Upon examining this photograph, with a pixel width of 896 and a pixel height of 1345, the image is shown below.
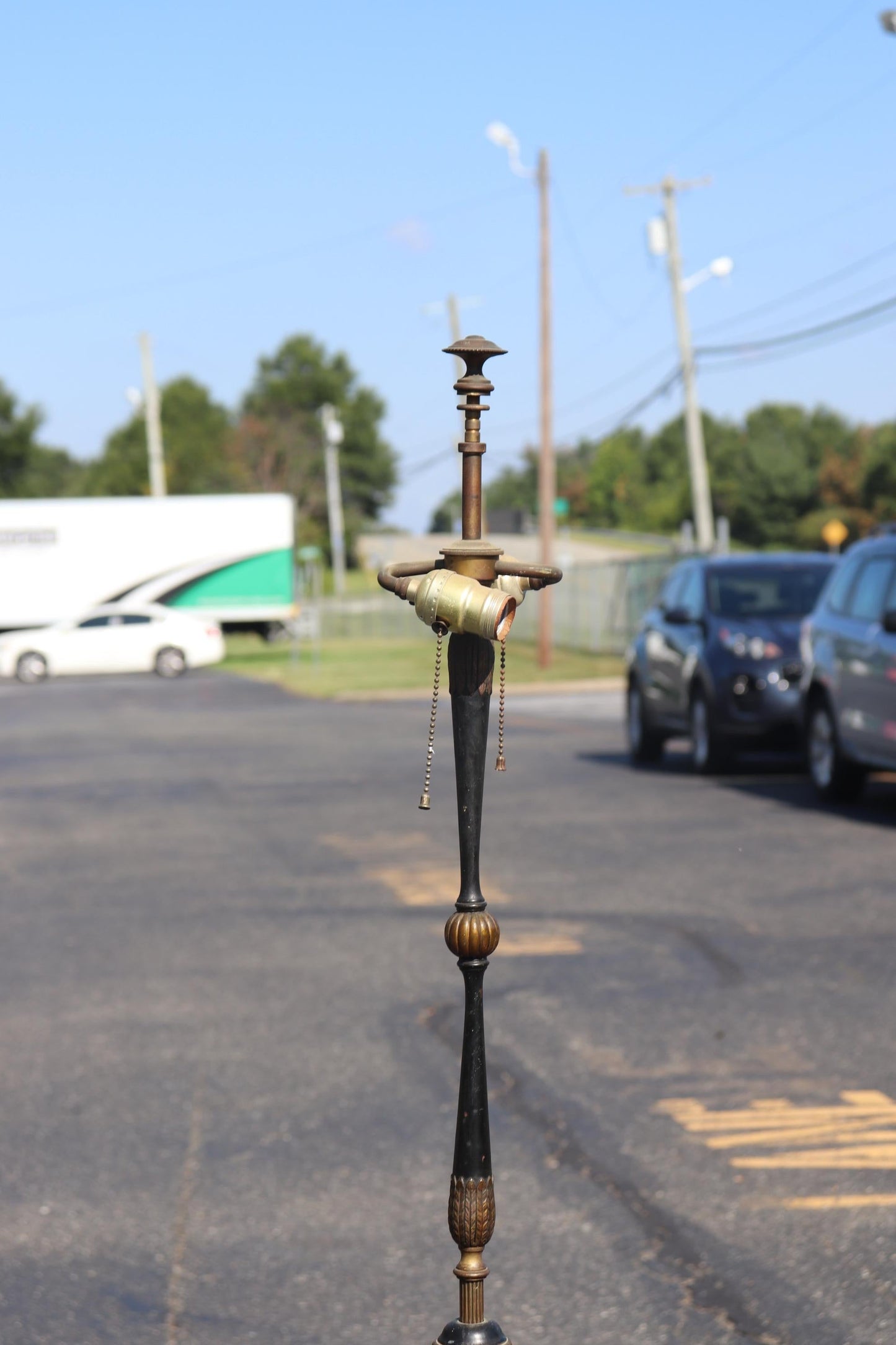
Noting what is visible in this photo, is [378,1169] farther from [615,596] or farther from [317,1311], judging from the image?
[615,596]

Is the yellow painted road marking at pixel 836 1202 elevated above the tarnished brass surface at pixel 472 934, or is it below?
below

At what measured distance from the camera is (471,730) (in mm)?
2592

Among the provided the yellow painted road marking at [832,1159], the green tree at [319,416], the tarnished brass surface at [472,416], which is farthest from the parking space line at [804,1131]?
the green tree at [319,416]

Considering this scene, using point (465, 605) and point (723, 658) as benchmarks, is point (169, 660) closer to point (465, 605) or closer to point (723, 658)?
point (723, 658)

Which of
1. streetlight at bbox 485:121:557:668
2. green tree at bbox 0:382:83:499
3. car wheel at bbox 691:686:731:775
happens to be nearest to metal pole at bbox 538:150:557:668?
streetlight at bbox 485:121:557:668

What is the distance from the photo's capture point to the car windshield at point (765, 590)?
16.5 meters

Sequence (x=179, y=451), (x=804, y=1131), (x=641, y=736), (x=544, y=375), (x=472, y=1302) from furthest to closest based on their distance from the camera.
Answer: (x=179, y=451), (x=544, y=375), (x=641, y=736), (x=804, y=1131), (x=472, y=1302)

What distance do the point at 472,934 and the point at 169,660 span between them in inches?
1527

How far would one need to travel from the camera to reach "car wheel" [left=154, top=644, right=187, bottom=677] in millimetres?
40875

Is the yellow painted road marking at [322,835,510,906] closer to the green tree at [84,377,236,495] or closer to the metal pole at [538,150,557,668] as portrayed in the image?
the metal pole at [538,150,557,668]

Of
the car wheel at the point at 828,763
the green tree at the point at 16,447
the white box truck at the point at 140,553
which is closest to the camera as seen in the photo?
the car wheel at the point at 828,763

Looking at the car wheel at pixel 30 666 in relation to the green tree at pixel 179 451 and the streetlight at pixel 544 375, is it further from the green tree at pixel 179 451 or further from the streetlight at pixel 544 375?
the green tree at pixel 179 451

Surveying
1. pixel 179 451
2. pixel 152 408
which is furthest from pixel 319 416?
pixel 152 408

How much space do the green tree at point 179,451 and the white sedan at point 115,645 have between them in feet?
189
